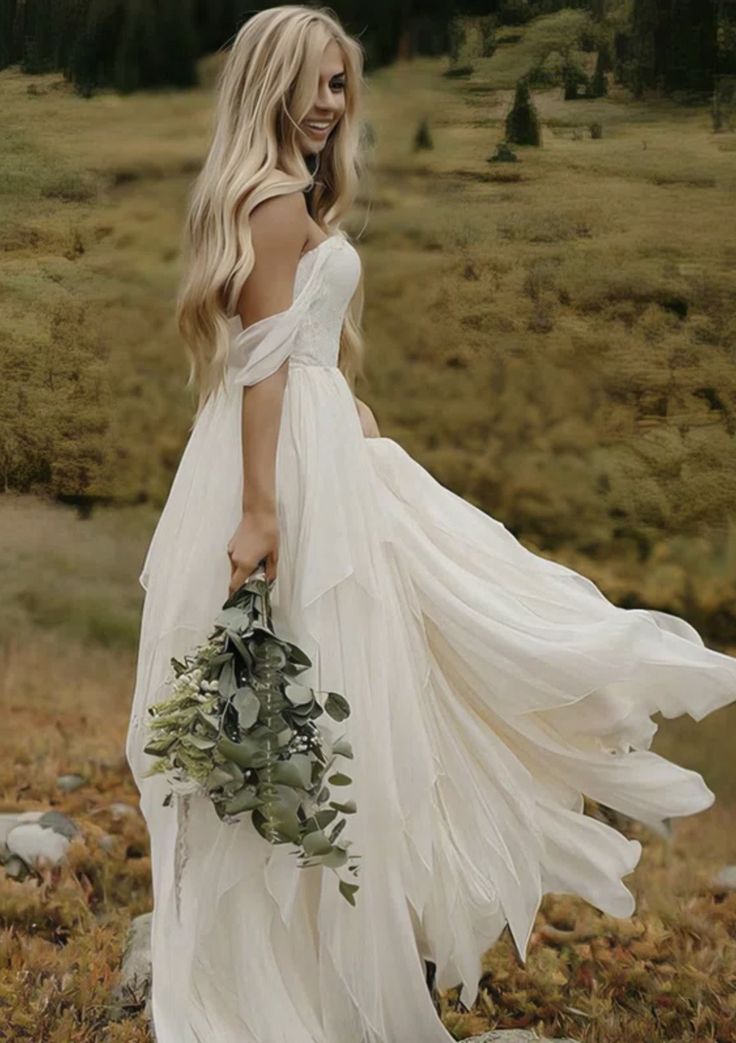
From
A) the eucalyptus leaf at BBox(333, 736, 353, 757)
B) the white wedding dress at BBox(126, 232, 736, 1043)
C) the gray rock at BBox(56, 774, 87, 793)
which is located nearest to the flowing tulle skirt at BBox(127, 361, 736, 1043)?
the white wedding dress at BBox(126, 232, 736, 1043)

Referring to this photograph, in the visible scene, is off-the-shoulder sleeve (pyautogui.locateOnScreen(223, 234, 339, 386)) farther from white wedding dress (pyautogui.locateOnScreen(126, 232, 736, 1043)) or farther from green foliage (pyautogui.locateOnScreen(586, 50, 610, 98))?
green foliage (pyautogui.locateOnScreen(586, 50, 610, 98))

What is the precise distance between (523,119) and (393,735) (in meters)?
2.65

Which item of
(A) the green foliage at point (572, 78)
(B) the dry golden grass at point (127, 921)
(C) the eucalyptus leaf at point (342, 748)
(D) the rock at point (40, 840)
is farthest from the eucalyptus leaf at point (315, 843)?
(A) the green foliage at point (572, 78)

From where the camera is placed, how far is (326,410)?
2.88 metres

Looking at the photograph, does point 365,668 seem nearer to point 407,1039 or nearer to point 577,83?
point 407,1039

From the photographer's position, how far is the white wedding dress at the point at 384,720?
2830 millimetres

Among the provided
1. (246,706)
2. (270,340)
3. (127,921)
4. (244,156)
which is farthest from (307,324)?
(127,921)

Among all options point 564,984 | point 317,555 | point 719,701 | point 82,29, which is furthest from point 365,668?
point 82,29

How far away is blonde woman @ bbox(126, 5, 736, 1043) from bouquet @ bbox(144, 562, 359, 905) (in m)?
0.10

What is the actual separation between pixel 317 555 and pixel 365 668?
23 centimetres

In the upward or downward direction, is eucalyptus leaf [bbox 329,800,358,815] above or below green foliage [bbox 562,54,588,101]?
below

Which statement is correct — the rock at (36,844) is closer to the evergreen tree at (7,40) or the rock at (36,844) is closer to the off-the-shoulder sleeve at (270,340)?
the off-the-shoulder sleeve at (270,340)

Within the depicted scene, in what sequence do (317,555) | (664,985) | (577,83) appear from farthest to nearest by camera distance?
(577,83) < (664,985) < (317,555)

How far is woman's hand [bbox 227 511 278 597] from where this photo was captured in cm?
274
